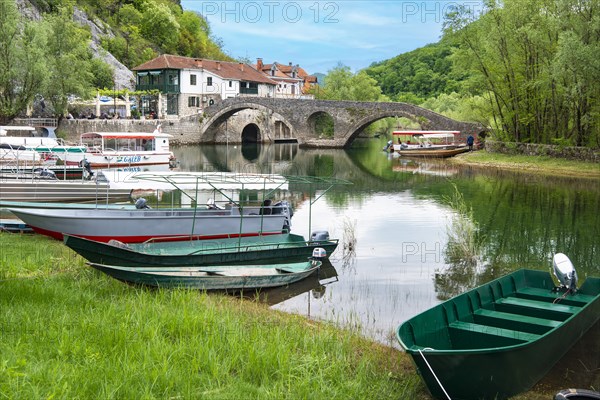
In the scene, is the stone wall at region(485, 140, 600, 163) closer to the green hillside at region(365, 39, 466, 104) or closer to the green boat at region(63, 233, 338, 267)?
the green boat at region(63, 233, 338, 267)

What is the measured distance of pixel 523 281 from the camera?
11312 millimetres

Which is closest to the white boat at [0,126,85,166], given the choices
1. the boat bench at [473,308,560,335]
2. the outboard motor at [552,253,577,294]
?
the outboard motor at [552,253,577,294]

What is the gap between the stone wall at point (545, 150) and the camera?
34344 millimetres

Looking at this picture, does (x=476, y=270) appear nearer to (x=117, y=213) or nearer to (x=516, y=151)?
(x=117, y=213)

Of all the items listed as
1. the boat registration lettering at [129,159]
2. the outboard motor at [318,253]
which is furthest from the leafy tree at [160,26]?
the outboard motor at [318,253]

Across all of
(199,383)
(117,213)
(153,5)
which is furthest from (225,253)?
(153,5)

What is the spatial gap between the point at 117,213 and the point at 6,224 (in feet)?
10.3

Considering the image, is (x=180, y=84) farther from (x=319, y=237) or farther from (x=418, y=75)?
(x=418, y=75)

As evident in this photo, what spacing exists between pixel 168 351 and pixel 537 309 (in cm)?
572

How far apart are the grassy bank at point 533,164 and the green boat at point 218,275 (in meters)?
23.3

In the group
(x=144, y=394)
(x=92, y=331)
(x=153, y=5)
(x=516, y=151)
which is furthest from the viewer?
(x=153, y=5)

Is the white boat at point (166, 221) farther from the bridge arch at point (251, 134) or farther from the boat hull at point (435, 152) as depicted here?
the bridge arch at point (251, 134)

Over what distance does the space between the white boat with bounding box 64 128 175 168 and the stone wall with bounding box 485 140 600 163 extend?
20584 mm

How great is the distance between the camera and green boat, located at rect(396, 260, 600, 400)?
7.35 metres
